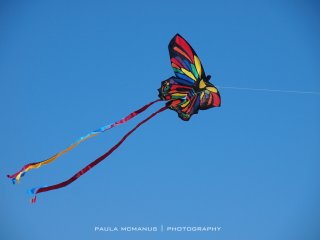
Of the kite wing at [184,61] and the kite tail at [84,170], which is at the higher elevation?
the kite wing at [184,61]

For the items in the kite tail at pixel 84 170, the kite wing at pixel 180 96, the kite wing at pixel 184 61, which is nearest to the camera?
the kite tail at pixel 84 170

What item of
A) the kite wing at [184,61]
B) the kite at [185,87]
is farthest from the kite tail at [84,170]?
the kite wing at [184,61]

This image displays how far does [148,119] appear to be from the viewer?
693 cm

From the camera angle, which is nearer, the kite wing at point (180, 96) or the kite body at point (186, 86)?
the kite body at point (186, 86)

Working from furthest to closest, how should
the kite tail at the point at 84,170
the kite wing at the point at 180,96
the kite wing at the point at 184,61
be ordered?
the kite wing at the point at 180,96 → the kite wing at the point at 184,61 → the kite tail at the point at 84,170

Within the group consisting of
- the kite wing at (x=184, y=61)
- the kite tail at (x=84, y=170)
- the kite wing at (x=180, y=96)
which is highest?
the kite wing at (x=184, y=61)

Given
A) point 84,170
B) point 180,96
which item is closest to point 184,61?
point 180,96

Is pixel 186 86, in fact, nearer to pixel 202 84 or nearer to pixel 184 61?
pixel 202 84

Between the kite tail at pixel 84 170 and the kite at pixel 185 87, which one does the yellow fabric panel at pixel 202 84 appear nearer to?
the kite at pixel 185 87

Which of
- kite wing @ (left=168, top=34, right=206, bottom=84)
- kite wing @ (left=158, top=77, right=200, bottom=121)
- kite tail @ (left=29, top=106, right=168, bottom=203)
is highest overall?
kite wing @ (left=168, top=34, right=206, bottom=84)

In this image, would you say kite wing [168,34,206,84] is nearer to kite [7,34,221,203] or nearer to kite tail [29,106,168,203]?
kite [7,34,221,203]

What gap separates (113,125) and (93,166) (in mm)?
864

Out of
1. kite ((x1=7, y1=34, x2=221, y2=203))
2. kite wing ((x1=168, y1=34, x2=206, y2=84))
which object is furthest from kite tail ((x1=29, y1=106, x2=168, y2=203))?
kite wing ((x1=168, y1=34, x2=206, y2=84))

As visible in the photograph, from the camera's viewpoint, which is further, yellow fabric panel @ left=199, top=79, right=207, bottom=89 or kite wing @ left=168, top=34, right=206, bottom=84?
yellow fabric panel @ left=199, top=79, right=207, bottom=89
